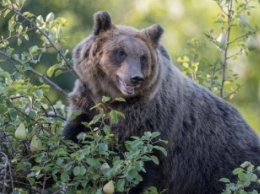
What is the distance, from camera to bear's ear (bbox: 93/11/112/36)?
23.0 ft

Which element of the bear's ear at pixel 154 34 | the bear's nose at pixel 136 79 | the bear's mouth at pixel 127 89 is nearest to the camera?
the bear's nose at pixel 136 79

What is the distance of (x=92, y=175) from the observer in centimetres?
583

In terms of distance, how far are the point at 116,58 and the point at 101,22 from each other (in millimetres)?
296

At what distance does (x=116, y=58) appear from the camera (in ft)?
22.7

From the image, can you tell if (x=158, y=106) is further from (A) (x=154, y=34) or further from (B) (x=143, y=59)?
(A) (x=154, y=34)

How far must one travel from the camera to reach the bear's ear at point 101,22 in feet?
23.0

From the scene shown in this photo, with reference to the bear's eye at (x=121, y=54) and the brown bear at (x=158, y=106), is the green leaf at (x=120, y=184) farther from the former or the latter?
the bear's eye at (x=121, y=54)

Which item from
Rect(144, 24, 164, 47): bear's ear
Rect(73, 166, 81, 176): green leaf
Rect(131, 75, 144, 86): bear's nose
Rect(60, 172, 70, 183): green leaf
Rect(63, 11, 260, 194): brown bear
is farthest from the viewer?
Rect(144, 24, 164, 47): bear's ear

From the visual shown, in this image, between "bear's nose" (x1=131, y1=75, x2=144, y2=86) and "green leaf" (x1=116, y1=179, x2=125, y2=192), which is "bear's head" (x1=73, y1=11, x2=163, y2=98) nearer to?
"bear's nose" (x1=131, y1=75, x2=144, y2=86)

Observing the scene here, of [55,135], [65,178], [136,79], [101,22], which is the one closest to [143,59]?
[136,79]

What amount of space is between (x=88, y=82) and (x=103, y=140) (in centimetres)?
124

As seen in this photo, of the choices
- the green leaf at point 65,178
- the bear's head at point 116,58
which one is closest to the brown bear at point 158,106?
the bear's head at point 116,58

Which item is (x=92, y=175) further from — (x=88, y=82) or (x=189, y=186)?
(x=189, y=186)

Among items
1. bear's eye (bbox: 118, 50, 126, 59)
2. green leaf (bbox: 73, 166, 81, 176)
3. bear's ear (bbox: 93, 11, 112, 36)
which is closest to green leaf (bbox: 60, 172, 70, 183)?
green leaf (bbox: 73, 166, 81, 176)
